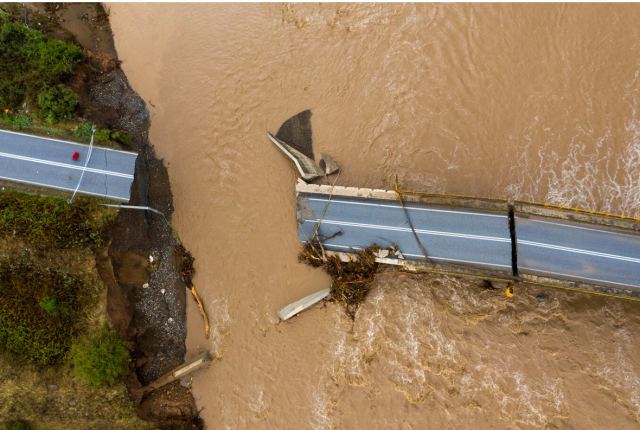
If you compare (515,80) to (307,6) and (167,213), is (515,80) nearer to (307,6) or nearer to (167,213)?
(307,6)

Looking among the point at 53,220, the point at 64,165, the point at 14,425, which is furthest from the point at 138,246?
the point at 14,425

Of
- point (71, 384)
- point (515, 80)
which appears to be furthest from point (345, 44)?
point (71, 384)

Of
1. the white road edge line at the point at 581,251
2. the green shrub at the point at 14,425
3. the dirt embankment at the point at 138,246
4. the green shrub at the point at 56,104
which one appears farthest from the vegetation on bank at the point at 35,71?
the white road edge line at the point at 581,251

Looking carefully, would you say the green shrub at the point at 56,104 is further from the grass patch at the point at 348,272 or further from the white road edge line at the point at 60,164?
the grass patch at the point at 348,272

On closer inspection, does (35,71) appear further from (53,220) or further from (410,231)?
(410,231)

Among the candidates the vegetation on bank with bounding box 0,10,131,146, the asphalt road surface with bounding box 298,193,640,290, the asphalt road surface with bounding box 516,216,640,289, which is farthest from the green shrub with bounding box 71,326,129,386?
the asphalt road surface with bounding box 516,216,640,289
